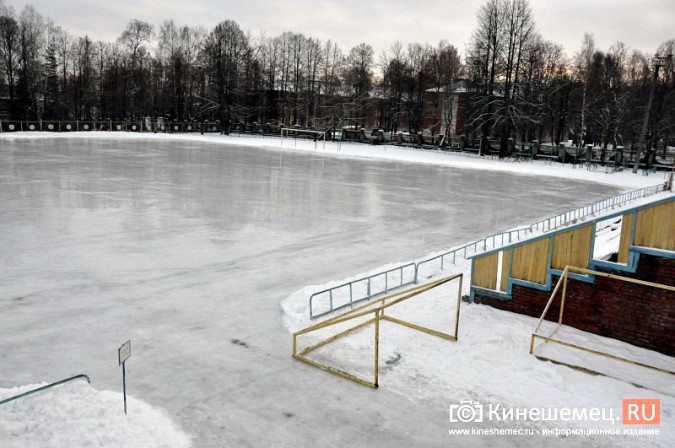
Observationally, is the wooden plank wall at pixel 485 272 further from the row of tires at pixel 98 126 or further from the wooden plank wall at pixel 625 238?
the row of tires at pixel 98 126

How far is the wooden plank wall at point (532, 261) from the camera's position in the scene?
35.6ft

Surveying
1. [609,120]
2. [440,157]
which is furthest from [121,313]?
[609,120]

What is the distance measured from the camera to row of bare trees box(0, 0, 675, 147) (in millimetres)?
62562

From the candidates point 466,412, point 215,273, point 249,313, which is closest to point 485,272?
point 466,412

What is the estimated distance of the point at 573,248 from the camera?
10.6 metres

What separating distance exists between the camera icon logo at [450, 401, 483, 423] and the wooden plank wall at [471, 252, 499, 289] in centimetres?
409

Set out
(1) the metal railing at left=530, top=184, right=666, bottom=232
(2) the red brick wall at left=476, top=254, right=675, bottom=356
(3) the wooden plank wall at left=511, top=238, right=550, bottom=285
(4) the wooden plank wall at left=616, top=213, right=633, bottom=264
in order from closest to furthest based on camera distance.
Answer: (2) the red brick wall at left=476, top=254, right=675, bottom=356 < (4) the wooden plank wall at left=616, top=213, right=633, bottom=264 < (3) the wooden plank wall at left=511, top=238, right=550, bottom=285 < (1) the metal railing at left=530, top=184, right=666, bottom=232

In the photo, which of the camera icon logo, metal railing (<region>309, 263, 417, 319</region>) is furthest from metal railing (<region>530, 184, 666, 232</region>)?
the camera icon logo

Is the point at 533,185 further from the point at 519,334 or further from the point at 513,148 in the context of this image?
the point at 519,334

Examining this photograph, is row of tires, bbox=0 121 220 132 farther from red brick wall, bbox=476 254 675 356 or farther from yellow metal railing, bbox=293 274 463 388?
red brick wall, bbox=476 254 675 356

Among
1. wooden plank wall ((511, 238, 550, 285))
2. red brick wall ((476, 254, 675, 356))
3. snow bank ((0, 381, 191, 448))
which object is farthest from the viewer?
wooden plank wall ((511, 238, 550, 285))

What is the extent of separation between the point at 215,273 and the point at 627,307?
9.20 m

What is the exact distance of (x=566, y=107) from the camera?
74.1m

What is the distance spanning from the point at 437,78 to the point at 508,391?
3254 inches
